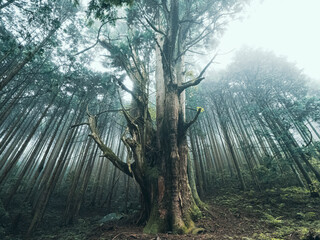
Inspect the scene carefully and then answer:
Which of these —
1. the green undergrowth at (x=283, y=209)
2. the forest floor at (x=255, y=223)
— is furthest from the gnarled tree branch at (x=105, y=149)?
the green undergrowth at (x=283, y=209)

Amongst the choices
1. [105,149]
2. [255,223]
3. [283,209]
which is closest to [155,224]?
[105,149]

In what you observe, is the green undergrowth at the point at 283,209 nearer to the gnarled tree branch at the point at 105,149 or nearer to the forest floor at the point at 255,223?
the forest floor at the point at 255,223

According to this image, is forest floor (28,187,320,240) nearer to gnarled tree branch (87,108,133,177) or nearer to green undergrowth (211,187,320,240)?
green undergrowth (211,187,320,240)

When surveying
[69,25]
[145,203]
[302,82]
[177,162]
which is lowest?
[145,203]

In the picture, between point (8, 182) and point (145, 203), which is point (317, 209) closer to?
point (145, 203)

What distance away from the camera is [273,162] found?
6.39m

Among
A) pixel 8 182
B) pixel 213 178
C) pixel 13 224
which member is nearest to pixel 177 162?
pixel 13 224

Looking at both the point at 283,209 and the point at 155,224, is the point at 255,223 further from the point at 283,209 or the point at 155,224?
the point at 155,224

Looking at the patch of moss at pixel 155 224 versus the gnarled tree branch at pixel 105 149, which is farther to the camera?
the gnarled tree branch at pixel 105 149

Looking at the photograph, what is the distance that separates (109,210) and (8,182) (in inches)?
379

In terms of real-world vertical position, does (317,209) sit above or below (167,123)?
below

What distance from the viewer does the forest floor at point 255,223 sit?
2.68 metres

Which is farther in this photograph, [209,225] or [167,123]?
[167,123]

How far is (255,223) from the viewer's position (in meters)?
3.76
